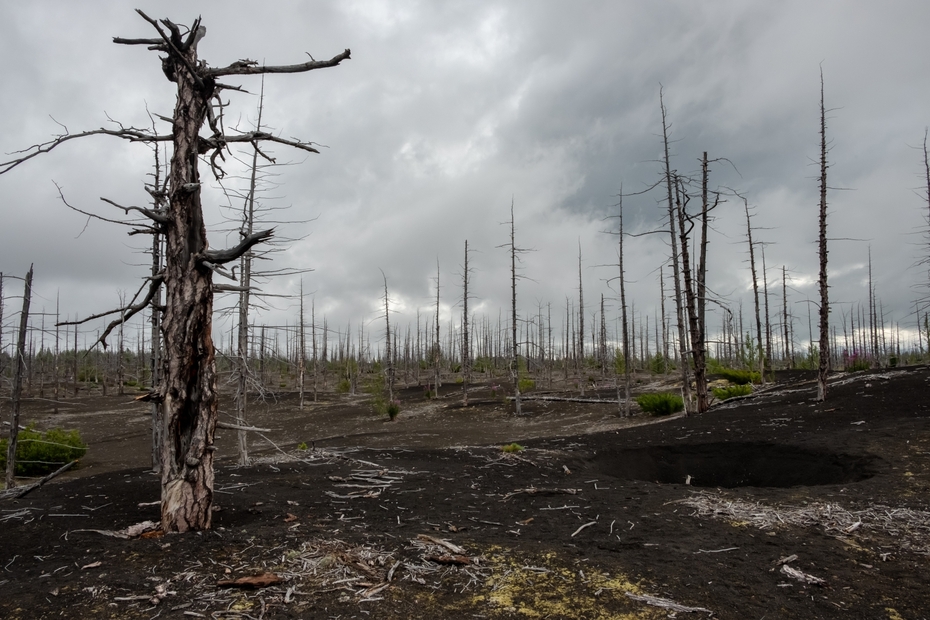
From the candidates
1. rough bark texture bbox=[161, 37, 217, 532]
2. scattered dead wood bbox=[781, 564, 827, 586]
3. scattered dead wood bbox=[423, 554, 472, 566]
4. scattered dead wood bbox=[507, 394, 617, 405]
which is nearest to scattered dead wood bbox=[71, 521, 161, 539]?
rough bark texture bbox=[161, 37, 217, 532]

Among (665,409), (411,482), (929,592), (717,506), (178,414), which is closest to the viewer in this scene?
(929,592)

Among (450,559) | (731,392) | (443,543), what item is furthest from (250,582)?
(731,392)

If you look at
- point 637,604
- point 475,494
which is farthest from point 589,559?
point 475,494

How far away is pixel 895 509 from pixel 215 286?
862cm

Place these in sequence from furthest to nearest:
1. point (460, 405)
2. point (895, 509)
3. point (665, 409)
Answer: point (460, 405) → point (665, 409) → point (895, 509)

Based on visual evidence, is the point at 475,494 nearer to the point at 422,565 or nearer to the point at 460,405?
the point at 422,565

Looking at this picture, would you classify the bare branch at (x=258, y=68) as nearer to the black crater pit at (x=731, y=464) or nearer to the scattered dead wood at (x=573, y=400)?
the black crater pit at (x=731, y=464)

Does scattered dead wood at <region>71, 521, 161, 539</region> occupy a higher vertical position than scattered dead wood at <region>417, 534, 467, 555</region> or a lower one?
higher

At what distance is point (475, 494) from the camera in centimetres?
790

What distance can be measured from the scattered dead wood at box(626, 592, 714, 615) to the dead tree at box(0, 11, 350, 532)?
437cm

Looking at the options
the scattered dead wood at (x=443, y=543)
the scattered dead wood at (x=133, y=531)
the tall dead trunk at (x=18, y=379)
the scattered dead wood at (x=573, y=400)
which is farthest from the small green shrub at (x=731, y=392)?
the tall dead trunk at (x=18, y=379)

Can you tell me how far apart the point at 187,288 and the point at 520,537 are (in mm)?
4586

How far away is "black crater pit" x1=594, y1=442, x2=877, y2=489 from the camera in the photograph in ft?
31.0

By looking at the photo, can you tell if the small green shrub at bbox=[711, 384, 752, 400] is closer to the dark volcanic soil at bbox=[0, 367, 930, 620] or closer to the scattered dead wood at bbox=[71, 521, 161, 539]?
the dark volcanic soil at bbox=[0, 367, 930, 620]
